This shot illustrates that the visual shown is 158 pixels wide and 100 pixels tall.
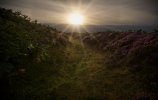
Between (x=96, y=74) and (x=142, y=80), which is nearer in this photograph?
(x=142, y=80)

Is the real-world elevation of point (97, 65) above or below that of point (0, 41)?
below

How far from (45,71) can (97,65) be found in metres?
5.61

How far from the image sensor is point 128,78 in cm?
1485

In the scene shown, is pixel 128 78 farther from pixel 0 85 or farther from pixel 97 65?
pixel 0 85

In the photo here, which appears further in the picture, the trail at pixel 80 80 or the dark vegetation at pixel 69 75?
the trail at pixel 80 80

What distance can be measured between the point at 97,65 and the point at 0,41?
887cm

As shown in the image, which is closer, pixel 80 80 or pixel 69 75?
pixel 80 80

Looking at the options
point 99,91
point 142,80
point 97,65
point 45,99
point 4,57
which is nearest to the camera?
point 45,99

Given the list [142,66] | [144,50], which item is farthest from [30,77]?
[144,50]

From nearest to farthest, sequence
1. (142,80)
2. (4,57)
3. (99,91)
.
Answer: (4,57) → (99,91) → (142,80)

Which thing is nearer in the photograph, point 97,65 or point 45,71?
point 45,71

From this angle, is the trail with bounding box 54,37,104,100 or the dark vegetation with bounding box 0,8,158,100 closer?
the dark vegetation with bounding box 0,8,158,100

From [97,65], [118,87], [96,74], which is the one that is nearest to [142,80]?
[118,87]

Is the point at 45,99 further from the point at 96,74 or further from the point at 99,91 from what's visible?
the point at 96,74
